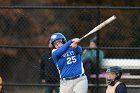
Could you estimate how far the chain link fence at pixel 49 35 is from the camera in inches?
514

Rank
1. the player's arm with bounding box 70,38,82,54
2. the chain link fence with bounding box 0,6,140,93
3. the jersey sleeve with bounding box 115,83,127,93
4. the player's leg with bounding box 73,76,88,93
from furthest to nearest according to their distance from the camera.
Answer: the chain link fence with bounding box 0,6,140,93, the player's leg with bounding box 73,76,88,93, the player's arm with bounding box 70,38,82,54, the jersey sleeve with bounding box 115,83,127,93

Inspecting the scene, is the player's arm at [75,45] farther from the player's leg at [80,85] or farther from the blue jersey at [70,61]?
the player's leg at [80,85]

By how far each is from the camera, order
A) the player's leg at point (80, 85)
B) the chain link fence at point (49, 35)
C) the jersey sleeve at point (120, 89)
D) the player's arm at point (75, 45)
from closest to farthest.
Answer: the jersey sleeve at point (120, 89), the player's arm at point (75, 45), the player's leg at point (80, 85), the chain link fence at point (49, 35)

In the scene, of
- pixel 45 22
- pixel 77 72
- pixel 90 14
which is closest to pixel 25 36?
pixel 45 22

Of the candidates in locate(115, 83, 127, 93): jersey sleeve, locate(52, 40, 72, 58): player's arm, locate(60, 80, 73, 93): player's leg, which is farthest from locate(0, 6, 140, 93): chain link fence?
locate(115, 83, 127, 93): jersey sleeve

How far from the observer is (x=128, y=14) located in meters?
13.1

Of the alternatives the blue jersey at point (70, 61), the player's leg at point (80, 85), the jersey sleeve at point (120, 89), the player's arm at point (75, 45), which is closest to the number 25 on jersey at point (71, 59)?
the blue jersey at point (70, 61)

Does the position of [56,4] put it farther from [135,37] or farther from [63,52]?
[63,52]

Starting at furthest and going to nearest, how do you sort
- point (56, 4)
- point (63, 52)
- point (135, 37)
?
point (56, 4) < point (135, 37) < point (63, 52)

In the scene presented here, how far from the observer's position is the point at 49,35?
13250mm

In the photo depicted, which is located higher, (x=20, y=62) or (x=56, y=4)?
(x=56, y=4)

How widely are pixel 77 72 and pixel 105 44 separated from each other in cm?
182

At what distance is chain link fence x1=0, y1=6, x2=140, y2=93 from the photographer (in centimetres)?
1306

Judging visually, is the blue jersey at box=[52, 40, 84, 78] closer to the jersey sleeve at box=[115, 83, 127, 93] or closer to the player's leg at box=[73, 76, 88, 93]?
the player's leg at box=[73, 76, 88, 93]
